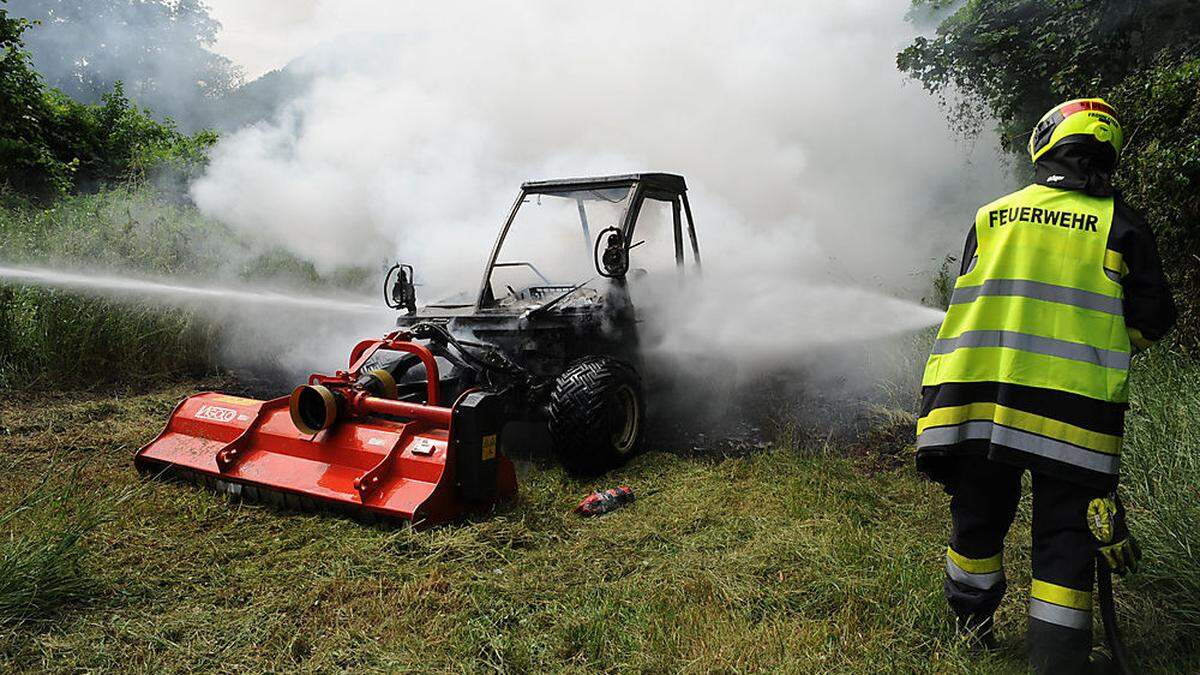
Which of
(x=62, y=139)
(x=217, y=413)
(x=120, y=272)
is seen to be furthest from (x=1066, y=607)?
(x=62, y=139)

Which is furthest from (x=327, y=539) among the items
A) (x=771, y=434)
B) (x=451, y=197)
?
(x=451, y=197)

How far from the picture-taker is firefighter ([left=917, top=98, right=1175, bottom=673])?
2.51m

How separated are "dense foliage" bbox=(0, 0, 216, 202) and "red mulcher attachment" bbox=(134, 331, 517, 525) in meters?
6.09

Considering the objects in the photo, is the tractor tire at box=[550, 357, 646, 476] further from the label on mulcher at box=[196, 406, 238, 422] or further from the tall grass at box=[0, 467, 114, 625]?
the tall grass at box=[0, 467, 114, 625]

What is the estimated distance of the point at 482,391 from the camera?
14.6 feet

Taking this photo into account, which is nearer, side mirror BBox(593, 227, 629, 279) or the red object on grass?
the red object on grass

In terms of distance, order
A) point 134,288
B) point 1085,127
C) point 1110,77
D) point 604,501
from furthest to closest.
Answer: point 1110,77, point 134,288, point 604,501, point 1085,127

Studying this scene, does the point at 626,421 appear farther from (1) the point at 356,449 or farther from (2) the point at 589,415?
(1) the point at 356,449

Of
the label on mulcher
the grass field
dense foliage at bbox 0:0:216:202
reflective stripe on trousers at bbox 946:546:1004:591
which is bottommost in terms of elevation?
the grass field

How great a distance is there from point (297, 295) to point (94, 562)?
6.40m

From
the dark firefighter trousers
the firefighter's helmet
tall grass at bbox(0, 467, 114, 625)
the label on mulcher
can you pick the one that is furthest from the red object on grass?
the firefighter's helmet

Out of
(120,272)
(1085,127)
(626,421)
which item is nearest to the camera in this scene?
(1085,127)

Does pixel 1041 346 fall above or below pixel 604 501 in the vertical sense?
above

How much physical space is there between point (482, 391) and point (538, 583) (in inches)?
50.1
